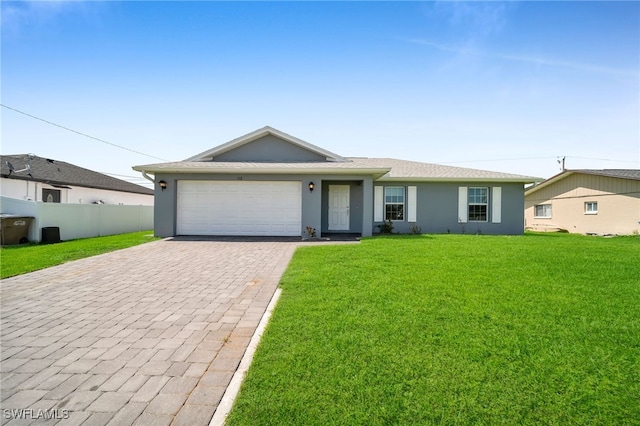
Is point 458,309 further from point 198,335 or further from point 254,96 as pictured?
point 254,96

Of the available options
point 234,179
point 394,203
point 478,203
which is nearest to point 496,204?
point 478,203

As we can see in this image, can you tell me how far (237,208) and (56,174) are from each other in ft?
55.8

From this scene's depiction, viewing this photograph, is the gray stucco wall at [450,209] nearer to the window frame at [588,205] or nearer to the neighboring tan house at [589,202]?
the neighboring tan house at [589,202]

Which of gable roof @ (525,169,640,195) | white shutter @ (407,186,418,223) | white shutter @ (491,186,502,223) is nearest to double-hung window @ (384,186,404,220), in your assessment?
white shutter @ (407,186,418,223)

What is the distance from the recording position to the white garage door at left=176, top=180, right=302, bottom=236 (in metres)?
12.4

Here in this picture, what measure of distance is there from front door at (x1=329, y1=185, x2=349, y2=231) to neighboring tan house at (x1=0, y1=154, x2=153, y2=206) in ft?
61.3

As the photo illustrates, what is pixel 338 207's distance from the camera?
14.2 m

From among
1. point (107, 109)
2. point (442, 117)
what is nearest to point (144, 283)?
point (107, 109)

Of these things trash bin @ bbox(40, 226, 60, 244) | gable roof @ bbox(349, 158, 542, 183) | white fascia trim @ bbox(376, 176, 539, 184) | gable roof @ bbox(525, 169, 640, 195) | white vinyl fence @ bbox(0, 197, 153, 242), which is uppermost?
gable roof @ bbox(525, 169, 640, 195)

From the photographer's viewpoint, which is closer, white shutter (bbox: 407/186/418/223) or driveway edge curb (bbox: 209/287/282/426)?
driveway edge curb (bbox: 209/287/282/426)

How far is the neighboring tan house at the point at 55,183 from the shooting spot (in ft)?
58.3

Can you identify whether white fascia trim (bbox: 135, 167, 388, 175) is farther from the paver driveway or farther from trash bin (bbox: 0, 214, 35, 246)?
the paver driveway

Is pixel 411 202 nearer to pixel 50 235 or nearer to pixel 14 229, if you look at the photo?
pixel 50 235

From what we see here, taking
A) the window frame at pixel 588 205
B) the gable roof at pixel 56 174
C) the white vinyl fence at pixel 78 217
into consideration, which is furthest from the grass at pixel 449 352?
the gable roof at pixel 56 174
